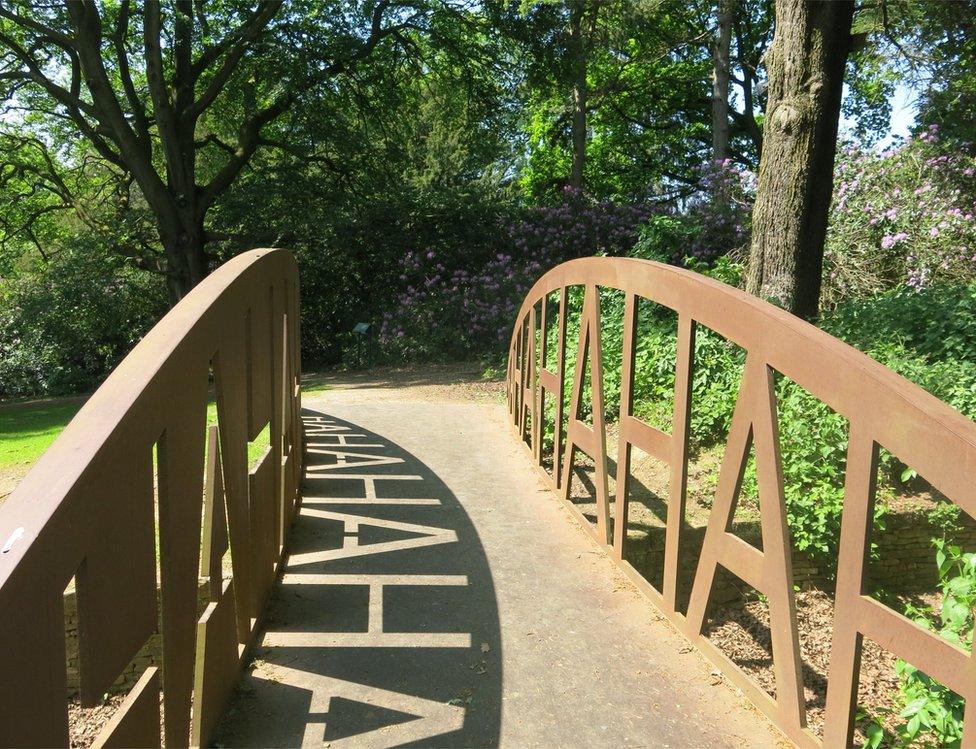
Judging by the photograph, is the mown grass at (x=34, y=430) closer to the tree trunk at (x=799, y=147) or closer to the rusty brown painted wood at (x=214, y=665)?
the rusty brown painted wood at (x=214, y=665)

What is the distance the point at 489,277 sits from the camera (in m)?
15.7

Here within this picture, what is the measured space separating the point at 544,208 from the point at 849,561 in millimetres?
15067

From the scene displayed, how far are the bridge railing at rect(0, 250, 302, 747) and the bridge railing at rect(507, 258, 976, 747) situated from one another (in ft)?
5.58

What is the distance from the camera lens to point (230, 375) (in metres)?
2.76

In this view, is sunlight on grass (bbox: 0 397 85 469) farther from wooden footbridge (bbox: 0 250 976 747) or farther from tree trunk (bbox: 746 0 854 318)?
tree trunk (bbox: 746 0 854 318)

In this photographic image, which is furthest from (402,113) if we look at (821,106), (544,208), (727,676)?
(727,676)

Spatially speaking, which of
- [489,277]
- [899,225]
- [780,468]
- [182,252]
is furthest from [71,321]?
[780,468]

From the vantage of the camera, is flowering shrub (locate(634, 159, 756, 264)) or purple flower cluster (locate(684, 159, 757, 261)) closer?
flowering shrub (locate(634, 159, 756, 264))

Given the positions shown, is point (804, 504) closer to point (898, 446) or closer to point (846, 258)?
point (898, 446)

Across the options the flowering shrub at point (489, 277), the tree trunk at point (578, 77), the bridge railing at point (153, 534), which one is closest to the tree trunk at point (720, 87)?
the tree trunk at point (578, 77)

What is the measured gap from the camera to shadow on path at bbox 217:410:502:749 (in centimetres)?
265

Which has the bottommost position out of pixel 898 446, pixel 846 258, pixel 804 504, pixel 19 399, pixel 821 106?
pixel 19 399

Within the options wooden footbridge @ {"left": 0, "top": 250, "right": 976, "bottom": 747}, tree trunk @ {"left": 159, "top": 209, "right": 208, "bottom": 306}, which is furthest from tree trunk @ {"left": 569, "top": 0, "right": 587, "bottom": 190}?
wooden footbridge @ {"left": 0, "top": 250, "right": 976, "bottom": 747}

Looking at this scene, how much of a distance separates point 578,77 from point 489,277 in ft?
16.4
